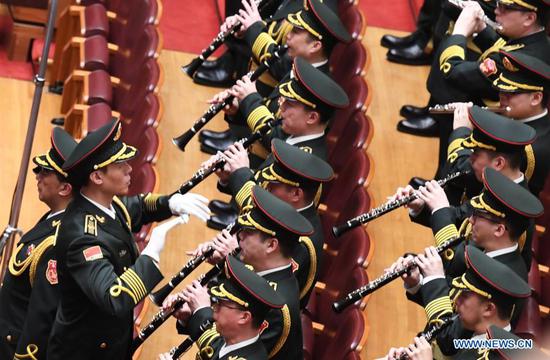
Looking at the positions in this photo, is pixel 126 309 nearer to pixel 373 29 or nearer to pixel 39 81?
pixel 39 81

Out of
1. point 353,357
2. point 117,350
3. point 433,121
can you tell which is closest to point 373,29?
point 433,121

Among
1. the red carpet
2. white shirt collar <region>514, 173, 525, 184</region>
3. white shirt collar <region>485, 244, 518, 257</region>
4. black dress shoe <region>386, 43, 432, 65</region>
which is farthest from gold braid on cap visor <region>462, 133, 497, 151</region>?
the red carpet

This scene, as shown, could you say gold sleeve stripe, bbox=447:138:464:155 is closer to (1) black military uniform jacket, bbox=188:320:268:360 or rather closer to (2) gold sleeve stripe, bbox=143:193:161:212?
(2) gold sleeve stripe, bbox=143:193:161:212

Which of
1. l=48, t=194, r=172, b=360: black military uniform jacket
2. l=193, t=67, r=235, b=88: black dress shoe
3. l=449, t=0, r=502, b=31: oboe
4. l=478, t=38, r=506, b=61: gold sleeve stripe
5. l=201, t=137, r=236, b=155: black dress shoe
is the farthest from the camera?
l=193, t=67, r=235, b=88: black dress shoe

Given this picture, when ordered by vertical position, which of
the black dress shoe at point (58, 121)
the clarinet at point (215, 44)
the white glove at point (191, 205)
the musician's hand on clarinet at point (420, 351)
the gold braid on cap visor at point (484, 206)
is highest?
the gold braid on cap visor at point (484, 206)

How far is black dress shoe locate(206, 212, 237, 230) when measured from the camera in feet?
15.5

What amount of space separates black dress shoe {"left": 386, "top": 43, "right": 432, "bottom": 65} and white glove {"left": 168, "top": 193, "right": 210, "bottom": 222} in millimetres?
1834

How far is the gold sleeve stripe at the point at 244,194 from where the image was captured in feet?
13.2

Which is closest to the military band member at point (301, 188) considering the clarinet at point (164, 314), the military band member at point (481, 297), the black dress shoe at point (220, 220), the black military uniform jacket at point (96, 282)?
the clarinet at point (164, 314)

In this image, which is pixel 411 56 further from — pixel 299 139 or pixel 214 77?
pixel 299 139

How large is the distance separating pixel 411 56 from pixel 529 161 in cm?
145

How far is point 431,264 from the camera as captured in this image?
3641 mm

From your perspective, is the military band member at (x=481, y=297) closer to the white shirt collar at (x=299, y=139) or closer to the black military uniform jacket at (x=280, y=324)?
the black military uniform jacket at (x=280, y=324)

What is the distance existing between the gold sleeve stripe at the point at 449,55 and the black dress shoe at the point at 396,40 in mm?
1109
